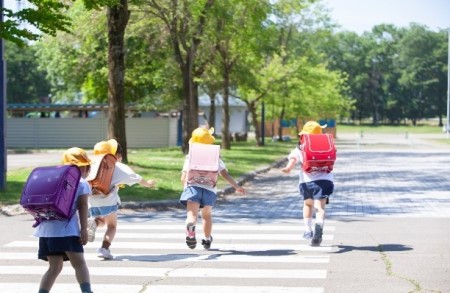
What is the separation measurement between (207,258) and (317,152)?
2054 mm

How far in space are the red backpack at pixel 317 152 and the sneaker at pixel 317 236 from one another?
0.78 metres

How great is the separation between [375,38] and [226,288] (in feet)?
421

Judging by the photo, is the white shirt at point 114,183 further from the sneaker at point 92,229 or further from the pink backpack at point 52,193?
the pink backpack at point 52,193

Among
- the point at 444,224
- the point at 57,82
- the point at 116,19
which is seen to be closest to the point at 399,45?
the point at 57,82

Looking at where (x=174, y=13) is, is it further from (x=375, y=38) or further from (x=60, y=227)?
(x=375, y=38)

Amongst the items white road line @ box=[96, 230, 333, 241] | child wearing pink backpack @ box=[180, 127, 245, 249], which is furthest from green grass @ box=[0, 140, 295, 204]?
child wearing pink backpack @ box=[180, 127, 245, 249]

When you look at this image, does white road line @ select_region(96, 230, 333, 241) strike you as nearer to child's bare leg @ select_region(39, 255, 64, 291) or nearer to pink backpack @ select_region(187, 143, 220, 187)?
pink backpack @ select_region(187, 143, 220, 187)

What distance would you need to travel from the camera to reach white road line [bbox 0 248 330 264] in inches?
376

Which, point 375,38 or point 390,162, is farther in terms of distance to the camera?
point 375,38

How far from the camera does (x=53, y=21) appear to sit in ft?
55.9

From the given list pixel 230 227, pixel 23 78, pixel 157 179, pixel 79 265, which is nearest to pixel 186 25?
pixel 157 179

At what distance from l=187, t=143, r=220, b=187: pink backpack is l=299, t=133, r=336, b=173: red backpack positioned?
119 centimetres

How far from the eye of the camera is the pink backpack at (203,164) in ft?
33.8

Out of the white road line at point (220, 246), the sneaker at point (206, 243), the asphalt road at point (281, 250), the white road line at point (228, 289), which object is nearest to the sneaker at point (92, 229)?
the asphalt road at point (281, 250)
